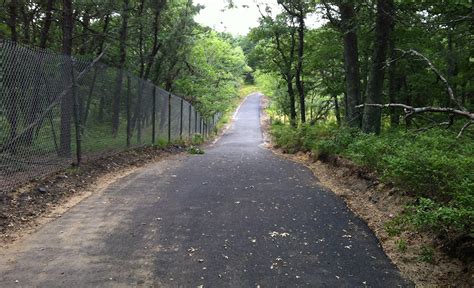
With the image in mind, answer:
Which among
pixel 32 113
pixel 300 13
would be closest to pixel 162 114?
pixel 32 113

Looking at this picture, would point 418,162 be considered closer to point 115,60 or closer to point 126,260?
point 126,260

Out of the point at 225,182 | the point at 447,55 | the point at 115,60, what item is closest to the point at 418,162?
the point at 225,182

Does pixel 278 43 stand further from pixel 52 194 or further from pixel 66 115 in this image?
pixel 52 194

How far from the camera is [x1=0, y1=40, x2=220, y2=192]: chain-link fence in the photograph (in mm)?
6293

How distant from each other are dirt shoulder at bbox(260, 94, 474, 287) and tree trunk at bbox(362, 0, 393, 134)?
150cm

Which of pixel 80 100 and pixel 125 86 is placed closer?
pixel 80 100

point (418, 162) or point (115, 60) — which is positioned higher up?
point (115, 60)

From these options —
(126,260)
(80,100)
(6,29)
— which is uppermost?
(6,29)

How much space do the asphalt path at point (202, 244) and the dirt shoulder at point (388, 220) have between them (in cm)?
17

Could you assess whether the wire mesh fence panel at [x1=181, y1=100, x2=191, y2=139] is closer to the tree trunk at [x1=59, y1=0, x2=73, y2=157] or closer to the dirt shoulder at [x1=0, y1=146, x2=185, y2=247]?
the dirt shoulder at [x1=0, y1=146, x2=185, y2=247]

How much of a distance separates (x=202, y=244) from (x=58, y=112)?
15.0ft

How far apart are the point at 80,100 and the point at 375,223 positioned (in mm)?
6513

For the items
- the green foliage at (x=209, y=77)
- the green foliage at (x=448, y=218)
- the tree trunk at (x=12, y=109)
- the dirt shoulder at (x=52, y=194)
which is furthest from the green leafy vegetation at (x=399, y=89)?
the tree trunk at (x=12, y=109)

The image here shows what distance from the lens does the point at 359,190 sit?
7.81 meters
